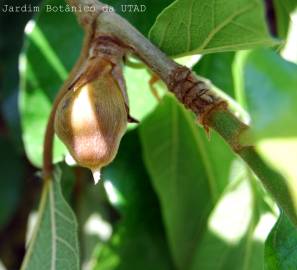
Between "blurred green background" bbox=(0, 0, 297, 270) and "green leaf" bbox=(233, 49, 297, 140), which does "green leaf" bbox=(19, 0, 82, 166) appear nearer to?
"blurred green background" bbox=(0, 0, 297, 270)

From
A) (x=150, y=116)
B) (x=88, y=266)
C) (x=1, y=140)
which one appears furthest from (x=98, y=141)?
(x=1, y=140)

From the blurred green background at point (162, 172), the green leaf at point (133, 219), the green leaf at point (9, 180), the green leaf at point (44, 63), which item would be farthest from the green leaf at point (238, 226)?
the green leaf at point (9, 180)

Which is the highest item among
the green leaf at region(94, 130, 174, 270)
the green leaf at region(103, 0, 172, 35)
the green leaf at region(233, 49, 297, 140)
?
the green leaf at region(103, 0, 172, 35)

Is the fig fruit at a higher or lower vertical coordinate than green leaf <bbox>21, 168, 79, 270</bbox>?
higher

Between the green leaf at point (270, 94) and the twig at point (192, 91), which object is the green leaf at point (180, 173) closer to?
the twig at point (192, 91)

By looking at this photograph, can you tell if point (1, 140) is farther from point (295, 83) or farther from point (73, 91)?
point (295, 83)

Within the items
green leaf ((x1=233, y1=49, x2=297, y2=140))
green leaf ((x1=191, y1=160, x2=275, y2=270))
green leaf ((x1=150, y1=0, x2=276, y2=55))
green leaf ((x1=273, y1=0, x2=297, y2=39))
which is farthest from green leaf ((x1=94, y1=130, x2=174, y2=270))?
green leaf ((x1=233, y1=49, x2=297, y2=140))

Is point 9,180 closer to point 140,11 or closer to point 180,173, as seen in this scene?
point 180,173

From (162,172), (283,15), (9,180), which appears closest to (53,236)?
(162,172)
